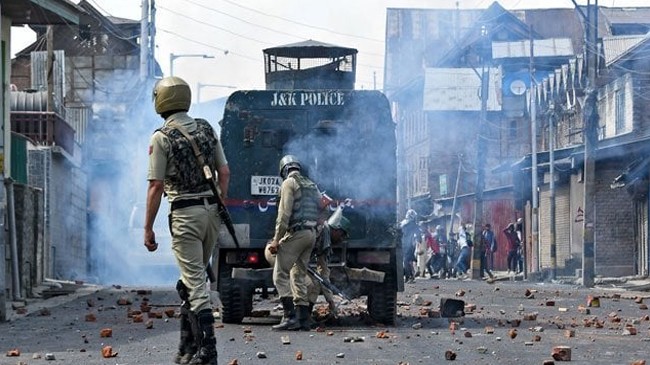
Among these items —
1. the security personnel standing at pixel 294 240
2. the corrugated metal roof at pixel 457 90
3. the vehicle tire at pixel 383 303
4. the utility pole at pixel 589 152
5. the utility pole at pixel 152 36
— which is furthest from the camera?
the corrugated metal roof at pixel 457 90

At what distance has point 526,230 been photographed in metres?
50.4

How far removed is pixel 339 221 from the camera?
15.1 metres

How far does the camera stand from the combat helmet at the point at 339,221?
49.4 ft

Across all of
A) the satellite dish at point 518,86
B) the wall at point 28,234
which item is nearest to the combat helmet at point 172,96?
the wall at point 28,234

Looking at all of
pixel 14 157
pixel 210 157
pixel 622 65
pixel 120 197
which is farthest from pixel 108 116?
pixel 210 157

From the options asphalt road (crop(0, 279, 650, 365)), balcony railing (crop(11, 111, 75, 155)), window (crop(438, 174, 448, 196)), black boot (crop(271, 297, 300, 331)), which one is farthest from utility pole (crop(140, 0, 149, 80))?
window (crop(438, 174, 448, 196))

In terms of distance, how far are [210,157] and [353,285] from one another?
5.51 metres

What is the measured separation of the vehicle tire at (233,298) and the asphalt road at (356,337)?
0.21 metres

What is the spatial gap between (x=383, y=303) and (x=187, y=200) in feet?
19.2

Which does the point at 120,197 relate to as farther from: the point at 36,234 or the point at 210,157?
the point at 210,157

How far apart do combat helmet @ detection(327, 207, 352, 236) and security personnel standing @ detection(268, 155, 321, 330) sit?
1.67ft

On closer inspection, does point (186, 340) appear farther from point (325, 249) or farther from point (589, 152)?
point (589, 152)

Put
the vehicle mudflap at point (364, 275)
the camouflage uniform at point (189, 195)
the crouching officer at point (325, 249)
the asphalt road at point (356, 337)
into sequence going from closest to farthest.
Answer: the camouflage uniform at point (189, 195) → the asphalt road at point (356, 337) → the crouching officer at point (325, 249) → the vehicle mudflap at point (364, 275)

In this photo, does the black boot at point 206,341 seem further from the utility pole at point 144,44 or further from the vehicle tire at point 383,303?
the utility pole at point 144,44
